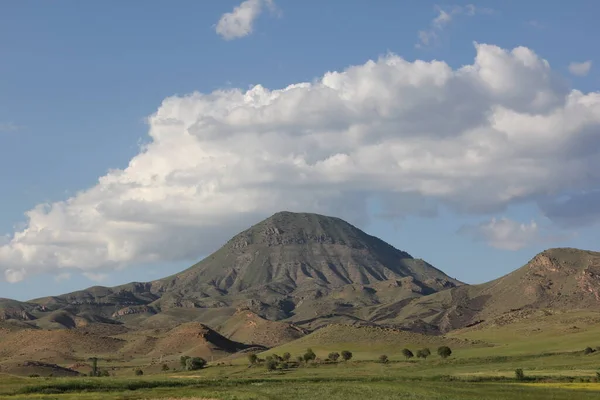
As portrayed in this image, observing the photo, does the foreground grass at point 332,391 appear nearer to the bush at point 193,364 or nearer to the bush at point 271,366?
the bush at point 271,366

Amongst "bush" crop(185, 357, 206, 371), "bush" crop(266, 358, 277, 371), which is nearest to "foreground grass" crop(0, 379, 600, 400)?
"bush" crop(266, 358, 277, 371)

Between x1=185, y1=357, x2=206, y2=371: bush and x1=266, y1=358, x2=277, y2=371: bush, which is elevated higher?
x1=185, y1=357, x2=206, y2=371: bush

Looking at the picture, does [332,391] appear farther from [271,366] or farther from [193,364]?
[193,364]

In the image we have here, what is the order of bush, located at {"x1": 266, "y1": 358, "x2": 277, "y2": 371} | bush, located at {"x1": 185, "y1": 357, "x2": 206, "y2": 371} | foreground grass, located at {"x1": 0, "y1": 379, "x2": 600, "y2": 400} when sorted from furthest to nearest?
bush, located at {"x1": 185, "y1": 357, "x2": 206, "y2": 371} → bush, located at {"x1": 266, "y1": 358, "x2": 277, "y2": 371} → foreground grass, located at {"x1": 0, "y1": 379, "x2": 600, "y2": 400}

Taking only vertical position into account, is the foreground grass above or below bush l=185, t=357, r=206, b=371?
below

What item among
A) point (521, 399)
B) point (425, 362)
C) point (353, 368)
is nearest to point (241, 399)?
point (521, 399)

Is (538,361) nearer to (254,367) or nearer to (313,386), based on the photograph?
(254,367)

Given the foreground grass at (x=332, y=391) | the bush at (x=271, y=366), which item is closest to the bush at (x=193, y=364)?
the bush at (x=271, y=366)

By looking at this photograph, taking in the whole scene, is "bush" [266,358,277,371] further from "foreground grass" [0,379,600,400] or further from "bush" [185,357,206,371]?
"foreground grass" [0,379,600,400]

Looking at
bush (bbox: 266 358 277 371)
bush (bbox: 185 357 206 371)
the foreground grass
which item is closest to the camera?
the foreground grass

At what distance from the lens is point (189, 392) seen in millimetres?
99312

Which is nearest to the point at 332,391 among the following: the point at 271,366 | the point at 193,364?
the point at 271,366

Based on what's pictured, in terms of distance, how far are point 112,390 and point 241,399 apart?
28.7m

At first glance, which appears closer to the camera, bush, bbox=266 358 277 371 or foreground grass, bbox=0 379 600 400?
foreground grass, bbox=0 379 600 400
